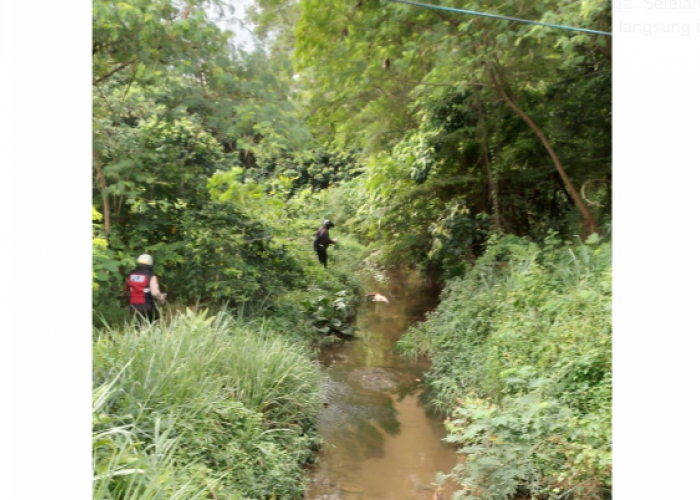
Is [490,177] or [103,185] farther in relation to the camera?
[490,177]

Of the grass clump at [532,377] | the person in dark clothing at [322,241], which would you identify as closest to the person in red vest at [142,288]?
the grass clump at [532,377]

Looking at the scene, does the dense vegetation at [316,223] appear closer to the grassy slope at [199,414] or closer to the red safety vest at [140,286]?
the grassy slope at [199,414]

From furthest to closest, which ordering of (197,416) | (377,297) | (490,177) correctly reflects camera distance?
(377,297) → (490,177) → (197,416)

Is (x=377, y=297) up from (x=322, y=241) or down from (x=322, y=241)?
down

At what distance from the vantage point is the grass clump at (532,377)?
14.3ft

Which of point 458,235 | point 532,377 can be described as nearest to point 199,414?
point 532,377

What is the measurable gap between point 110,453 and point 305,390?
8.62 feet

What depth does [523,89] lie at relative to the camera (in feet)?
32.6

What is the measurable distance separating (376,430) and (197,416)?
8.21 feet

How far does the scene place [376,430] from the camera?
20.6 feet

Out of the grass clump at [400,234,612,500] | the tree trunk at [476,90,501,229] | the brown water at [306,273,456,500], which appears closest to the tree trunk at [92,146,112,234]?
the brown water at [306,273,456,500]

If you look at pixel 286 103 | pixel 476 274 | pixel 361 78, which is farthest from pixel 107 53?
pixel 476 274

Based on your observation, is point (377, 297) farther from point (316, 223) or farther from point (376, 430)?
point (376, 430)

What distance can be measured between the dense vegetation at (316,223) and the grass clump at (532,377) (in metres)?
0.02
